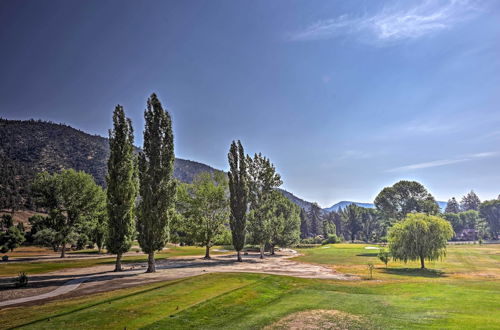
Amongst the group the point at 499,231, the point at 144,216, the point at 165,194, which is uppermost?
the point at 165,194

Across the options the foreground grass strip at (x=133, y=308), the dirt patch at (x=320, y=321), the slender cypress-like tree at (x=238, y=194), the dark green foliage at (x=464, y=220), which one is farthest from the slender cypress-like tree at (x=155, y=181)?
the dark green foliage at (x=464, y=220)

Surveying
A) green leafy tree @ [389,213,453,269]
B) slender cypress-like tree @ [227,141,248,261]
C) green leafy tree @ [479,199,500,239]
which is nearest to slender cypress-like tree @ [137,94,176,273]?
slender cypress-like tree @ [227,141,248,261]

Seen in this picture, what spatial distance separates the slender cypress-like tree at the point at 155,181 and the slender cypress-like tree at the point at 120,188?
151cm

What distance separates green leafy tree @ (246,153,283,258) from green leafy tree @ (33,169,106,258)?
3597cm

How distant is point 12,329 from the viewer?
13391 millimetres

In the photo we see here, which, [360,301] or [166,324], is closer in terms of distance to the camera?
[166,324]

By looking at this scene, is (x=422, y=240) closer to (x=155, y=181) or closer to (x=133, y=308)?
(x=155, y=181)

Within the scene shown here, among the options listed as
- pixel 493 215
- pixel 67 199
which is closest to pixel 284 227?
pixel 67 199

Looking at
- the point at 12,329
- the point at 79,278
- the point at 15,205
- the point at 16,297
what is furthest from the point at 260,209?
the point at 15,205

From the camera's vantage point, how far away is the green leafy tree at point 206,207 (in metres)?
56.5

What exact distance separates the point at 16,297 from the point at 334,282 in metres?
29.6

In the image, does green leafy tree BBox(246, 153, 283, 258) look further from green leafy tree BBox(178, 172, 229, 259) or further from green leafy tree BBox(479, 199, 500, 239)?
green leafy tree BBox(479, 199, 500, 239)

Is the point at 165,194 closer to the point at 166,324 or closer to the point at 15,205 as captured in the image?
the point at 166,324

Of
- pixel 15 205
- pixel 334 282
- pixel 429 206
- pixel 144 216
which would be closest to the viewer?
pixel 334 282
